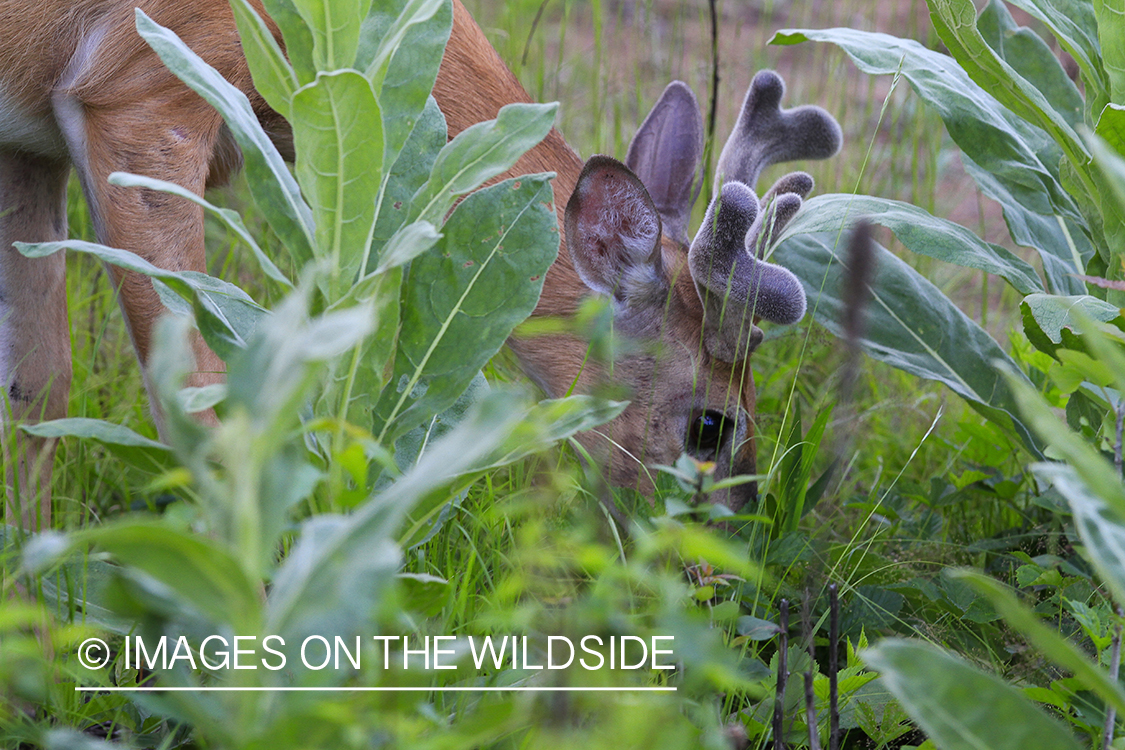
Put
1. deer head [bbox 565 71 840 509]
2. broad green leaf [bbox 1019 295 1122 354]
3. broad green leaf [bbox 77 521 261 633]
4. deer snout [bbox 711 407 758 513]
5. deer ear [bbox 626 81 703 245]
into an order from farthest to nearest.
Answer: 1. deer ear [bbox 626 81 703 245]
2. deer snout [bbox 711 407 758 513]
3. deer head [bbox 565 71 840 509]
4. broad green leaf [bbox 1019 295 1122 354]
5. broad green leaf [bbox 77 521 261 633]

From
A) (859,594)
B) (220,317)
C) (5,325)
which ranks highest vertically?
(220,317)

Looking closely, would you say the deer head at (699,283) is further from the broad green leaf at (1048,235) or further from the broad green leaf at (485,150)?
the broad green leaf at (485,150)

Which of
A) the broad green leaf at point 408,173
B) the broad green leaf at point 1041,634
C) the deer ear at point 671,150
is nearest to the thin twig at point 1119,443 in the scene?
the broad green leaf at point 1041,634

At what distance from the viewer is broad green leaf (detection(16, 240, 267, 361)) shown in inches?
58.9

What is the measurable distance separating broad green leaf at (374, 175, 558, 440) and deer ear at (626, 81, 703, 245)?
158 centimetres

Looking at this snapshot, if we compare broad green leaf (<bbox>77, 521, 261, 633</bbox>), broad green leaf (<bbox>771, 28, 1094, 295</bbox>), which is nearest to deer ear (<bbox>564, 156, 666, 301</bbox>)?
broad green leaf (<bbox>771, 28, 1094, 295</bbox>)

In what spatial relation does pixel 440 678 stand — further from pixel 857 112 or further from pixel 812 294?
pixel 857 112

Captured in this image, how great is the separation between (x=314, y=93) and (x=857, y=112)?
4432 millimetres

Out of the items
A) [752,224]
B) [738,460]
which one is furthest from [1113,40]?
[738,460]

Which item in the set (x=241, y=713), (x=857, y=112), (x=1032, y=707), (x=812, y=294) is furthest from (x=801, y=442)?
(x=857, y=112)

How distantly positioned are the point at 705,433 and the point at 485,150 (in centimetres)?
146

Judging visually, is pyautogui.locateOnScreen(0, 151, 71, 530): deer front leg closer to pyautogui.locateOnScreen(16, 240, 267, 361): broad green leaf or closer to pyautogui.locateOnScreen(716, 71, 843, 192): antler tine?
pyautogui.locateOnScreen(16, 240, 267, 361): broad green leaf

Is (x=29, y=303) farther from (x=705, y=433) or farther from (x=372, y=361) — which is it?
(x=705, y=433)

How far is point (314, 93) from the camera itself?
1.42 m
